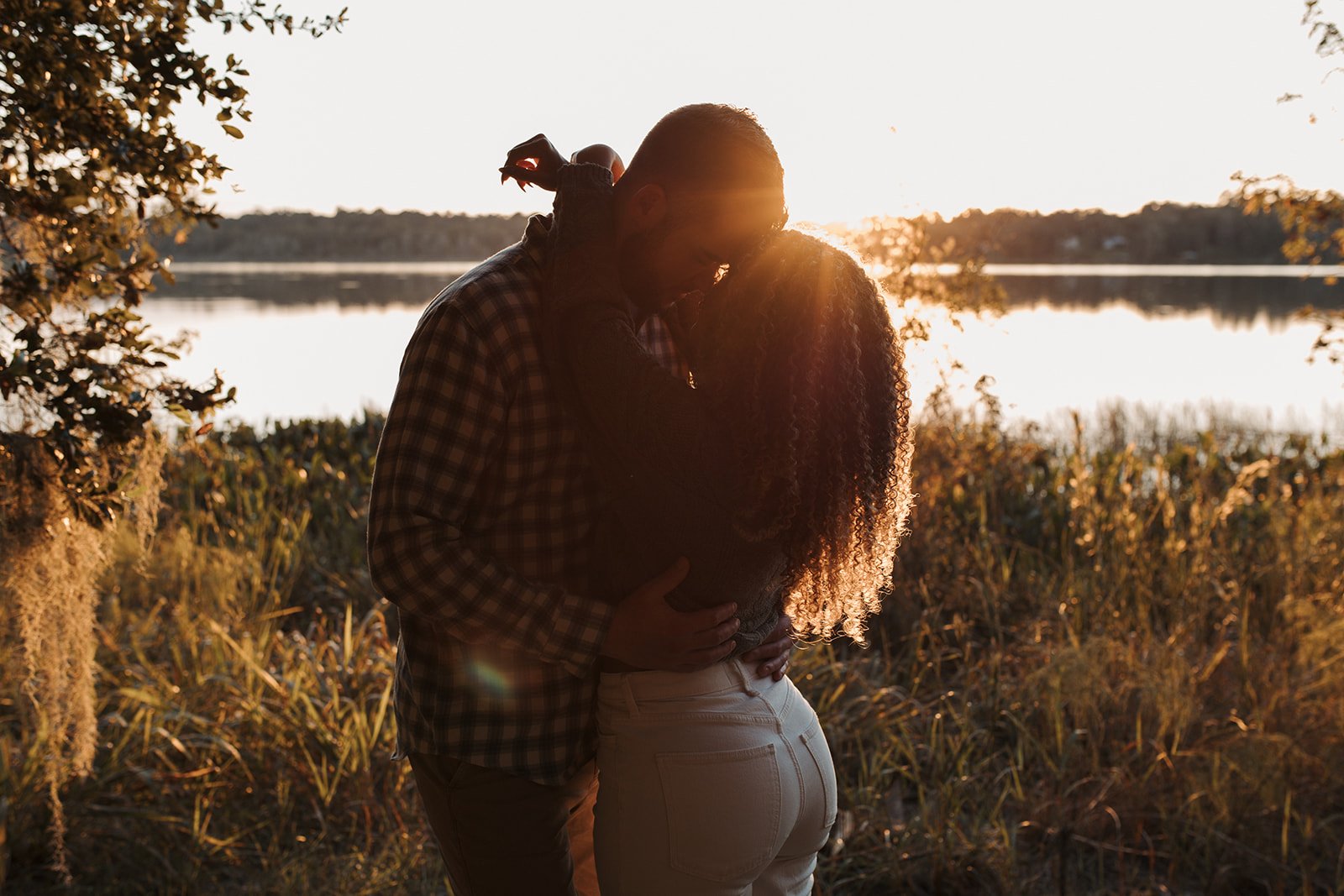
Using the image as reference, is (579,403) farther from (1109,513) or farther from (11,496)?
(1109,513)

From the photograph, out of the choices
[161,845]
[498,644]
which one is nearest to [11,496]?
[161,845]

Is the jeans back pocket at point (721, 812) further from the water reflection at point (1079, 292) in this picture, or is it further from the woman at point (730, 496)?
the water reflection at point (1079, 292)

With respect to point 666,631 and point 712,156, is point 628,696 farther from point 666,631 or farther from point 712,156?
point 712,156

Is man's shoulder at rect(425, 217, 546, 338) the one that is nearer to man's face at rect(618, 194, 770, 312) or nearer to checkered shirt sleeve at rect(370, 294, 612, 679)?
checkered shirt sleeve at rect(370, 294, 612, 679)

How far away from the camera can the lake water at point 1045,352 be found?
466 inches

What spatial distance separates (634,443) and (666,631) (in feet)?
1.04

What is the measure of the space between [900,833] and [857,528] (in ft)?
6.85

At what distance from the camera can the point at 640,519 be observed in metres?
1.80

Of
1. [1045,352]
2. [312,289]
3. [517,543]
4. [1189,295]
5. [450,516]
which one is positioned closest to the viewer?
[450,516]

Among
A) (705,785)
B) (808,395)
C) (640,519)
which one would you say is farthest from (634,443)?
(705,785)

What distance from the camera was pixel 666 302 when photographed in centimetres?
198

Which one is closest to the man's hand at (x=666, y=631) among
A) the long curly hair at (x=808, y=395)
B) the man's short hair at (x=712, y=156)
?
the long curly hair at (x=808, y=395)

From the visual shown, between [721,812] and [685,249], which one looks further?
[685,249]

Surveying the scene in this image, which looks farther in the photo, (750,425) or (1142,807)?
(1142,807)
